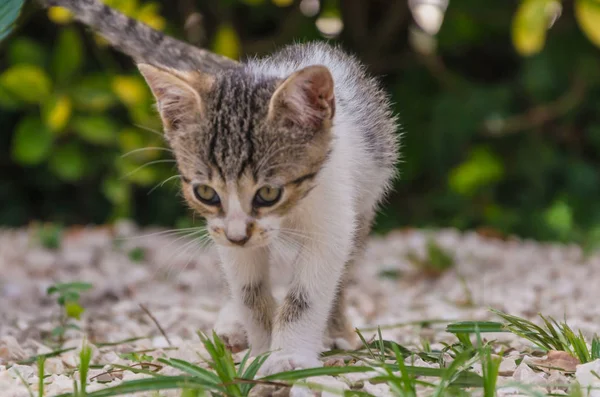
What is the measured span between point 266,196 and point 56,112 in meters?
2.96

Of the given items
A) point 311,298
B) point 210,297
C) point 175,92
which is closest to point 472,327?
point 311,298

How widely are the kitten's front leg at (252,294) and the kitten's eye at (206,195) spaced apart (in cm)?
24

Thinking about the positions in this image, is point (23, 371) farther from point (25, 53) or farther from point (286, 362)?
point (25, 53)

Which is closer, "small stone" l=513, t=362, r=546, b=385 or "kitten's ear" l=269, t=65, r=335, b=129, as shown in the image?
"small stone" l=513, t=362, r=546, b=385

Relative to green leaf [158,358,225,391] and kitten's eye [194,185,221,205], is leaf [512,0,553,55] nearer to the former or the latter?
kitten's eye [194,185,221,205]

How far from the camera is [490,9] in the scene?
561 cm

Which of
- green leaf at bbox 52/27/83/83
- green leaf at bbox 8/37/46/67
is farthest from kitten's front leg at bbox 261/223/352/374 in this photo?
green leaf at bbox 8/37/46/67

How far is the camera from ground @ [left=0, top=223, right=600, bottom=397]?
240 cm

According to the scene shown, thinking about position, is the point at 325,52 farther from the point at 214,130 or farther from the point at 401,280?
the point at 401,280

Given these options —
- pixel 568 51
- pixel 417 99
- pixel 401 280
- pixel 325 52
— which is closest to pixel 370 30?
pixel 417 99

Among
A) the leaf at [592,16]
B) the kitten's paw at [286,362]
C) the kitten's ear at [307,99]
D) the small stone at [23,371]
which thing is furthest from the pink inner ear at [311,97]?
the leaf at [592,16]

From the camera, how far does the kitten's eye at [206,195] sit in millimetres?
2451

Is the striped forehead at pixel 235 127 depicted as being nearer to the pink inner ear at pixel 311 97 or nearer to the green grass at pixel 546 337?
the pink inner ear at pixel 311 97

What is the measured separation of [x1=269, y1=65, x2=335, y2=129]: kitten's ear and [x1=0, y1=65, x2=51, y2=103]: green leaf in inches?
122
